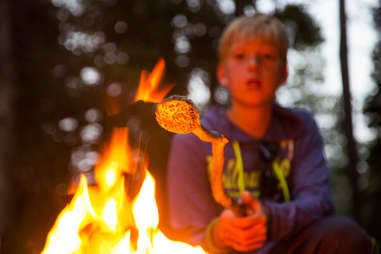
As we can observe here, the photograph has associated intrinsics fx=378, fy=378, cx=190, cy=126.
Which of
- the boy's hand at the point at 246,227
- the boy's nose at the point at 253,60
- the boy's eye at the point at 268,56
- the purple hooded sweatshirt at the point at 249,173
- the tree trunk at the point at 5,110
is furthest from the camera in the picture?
the tree trunk at the point at 5,110

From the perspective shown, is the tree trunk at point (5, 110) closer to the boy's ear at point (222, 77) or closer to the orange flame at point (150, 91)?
the boy's ear at point (222, 77)

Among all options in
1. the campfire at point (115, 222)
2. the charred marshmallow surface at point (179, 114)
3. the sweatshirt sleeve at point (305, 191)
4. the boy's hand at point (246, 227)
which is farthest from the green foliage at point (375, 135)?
the charred marshmallow surface at point (179, 114)

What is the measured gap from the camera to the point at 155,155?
4.23m

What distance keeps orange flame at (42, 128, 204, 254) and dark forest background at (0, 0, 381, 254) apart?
2388mm

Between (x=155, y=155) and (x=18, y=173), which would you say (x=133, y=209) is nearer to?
(x=155, y=155)

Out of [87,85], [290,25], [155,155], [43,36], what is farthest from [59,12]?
[290,25]

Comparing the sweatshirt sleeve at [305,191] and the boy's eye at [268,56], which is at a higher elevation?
the boy's eye at [268,56]

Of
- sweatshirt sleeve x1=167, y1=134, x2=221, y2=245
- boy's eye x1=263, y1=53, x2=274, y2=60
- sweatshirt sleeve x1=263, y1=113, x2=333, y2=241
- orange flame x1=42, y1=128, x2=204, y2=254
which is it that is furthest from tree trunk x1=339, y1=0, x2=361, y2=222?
orange flame x1=42, y1=128, x2=204, y2=254

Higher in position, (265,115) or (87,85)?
(87,85)

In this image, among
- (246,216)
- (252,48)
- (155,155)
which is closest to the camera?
(246,216)

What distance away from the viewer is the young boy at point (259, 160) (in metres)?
1.93

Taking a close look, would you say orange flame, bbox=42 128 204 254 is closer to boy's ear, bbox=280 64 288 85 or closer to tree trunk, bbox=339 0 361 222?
boy's ear, bbox=280 64 288 85

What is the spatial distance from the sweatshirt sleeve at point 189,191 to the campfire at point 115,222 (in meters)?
0.46

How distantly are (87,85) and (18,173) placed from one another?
158cm
